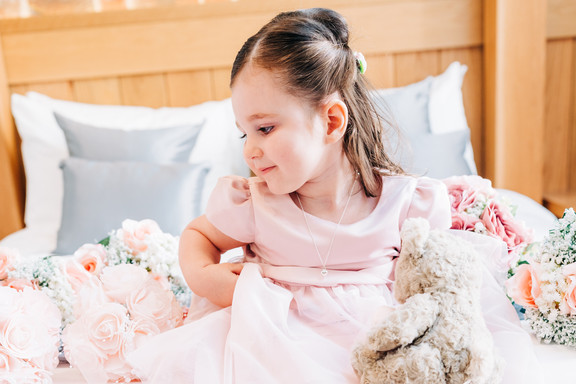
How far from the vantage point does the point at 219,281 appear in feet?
3.36

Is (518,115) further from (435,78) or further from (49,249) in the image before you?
(49,249)

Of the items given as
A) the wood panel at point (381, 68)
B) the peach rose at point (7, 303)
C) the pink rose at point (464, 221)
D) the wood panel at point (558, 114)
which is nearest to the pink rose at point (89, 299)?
the peach rose at point (7, 303)

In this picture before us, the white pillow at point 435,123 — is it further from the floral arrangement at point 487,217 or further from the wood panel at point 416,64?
the floral arrangement at point 487,217

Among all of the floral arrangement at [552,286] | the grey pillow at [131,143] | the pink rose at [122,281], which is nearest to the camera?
the floral arrangement at [552,286]

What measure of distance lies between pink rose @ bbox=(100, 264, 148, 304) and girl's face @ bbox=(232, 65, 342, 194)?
0.33 meters

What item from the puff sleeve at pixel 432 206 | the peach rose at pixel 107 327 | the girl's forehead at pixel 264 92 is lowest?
the peach rose at pixel 107 327

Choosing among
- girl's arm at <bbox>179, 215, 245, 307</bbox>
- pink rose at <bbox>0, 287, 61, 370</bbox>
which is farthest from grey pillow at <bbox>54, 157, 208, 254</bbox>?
pink rose at <bbox>0, 287, 61, 370</bbox>

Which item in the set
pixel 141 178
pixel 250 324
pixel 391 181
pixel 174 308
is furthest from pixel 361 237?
pixel 141 178

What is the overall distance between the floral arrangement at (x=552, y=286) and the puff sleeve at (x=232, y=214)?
20.7 inches

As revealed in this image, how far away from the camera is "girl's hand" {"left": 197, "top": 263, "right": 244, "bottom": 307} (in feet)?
3.35

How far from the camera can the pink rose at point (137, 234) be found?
127cm

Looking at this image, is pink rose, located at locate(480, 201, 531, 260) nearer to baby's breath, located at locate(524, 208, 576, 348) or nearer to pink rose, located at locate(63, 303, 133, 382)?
baby's breath, located at locate(524, 208, 576, 348)

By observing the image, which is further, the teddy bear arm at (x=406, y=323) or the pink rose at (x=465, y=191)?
the pink rose at (x=465, y=191)

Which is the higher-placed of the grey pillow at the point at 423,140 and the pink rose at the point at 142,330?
the grey pillow at the point at 423,140
